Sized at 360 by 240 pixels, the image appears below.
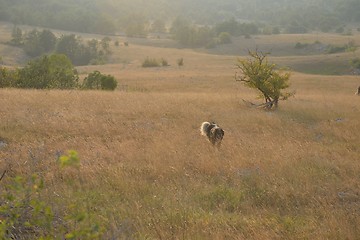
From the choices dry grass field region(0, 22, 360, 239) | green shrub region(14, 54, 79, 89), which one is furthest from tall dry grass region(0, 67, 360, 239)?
green shrub region(14, 54, 79, 89)

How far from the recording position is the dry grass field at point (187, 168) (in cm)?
624

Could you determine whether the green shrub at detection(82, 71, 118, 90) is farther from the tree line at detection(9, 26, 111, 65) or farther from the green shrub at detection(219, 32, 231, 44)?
the green shrub at detection(219, 32, 231, 44)

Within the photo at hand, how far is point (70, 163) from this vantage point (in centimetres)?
286

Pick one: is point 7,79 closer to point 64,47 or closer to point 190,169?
point 190,169

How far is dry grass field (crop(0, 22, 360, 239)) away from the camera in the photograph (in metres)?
6.24

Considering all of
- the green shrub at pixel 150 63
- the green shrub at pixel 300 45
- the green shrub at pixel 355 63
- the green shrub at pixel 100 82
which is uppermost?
the green shrub at pixel 300 45

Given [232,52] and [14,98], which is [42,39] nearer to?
[232,52]

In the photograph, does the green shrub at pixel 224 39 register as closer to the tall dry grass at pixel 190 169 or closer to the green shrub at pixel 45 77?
the green shrub at pixel 45 77

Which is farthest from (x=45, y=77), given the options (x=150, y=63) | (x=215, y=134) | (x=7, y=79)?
(x=150, y=63)

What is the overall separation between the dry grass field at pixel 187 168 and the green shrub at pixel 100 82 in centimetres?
1067

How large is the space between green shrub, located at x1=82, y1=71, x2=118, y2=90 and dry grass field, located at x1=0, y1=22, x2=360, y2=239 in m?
10.7

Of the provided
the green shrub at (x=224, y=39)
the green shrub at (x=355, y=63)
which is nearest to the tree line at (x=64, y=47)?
the green shrub at (x=224, y=39)

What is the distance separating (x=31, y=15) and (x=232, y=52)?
3027 inches

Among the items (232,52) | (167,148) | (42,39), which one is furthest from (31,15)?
(167,148)
